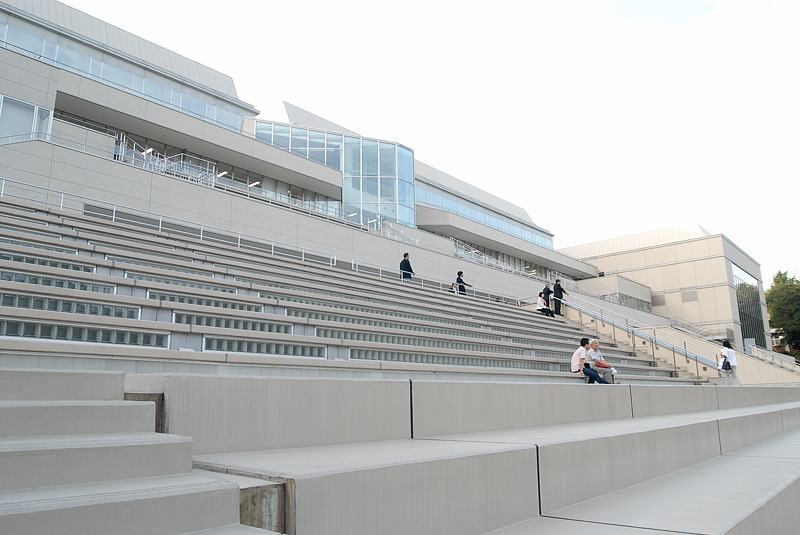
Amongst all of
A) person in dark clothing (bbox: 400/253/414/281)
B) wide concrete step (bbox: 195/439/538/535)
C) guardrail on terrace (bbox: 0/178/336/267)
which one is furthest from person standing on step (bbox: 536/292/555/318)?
wide concrete step (bbox: 195/439/538/535)

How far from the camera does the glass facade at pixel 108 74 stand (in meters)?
19.2

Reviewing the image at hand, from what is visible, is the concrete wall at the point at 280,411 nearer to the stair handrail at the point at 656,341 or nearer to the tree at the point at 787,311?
the stair handrail at the point at 656,341

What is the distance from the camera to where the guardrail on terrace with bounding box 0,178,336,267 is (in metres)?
12.2

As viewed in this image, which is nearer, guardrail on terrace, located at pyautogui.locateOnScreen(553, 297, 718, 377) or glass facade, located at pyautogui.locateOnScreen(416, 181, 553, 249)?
guardrail on terrace, located at pyautogui.locateOnScreen(553, 297, 718, 377)

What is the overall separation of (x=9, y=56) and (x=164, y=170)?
458 cm

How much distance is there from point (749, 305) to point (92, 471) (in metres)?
50.4

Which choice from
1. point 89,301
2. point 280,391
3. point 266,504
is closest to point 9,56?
point 89,301

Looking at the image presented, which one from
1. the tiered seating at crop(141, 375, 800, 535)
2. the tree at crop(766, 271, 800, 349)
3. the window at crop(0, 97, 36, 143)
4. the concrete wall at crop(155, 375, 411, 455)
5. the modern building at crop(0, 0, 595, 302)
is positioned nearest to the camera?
the tiered seating at crop(141, 375, 800, 535)

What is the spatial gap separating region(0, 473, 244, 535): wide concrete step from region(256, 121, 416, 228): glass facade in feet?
75.2

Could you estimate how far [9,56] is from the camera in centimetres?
1414

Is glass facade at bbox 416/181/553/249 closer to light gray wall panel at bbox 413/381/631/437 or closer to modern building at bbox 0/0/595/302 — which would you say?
modern building at bbox 0/0/595/302

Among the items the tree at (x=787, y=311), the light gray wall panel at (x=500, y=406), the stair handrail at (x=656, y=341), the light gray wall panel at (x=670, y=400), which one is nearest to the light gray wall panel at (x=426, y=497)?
the light gray wall panel at (x=500, y=406)

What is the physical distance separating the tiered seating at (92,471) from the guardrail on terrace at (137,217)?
1040 cm

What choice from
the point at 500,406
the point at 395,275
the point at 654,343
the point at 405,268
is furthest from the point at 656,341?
the point at 500,406
